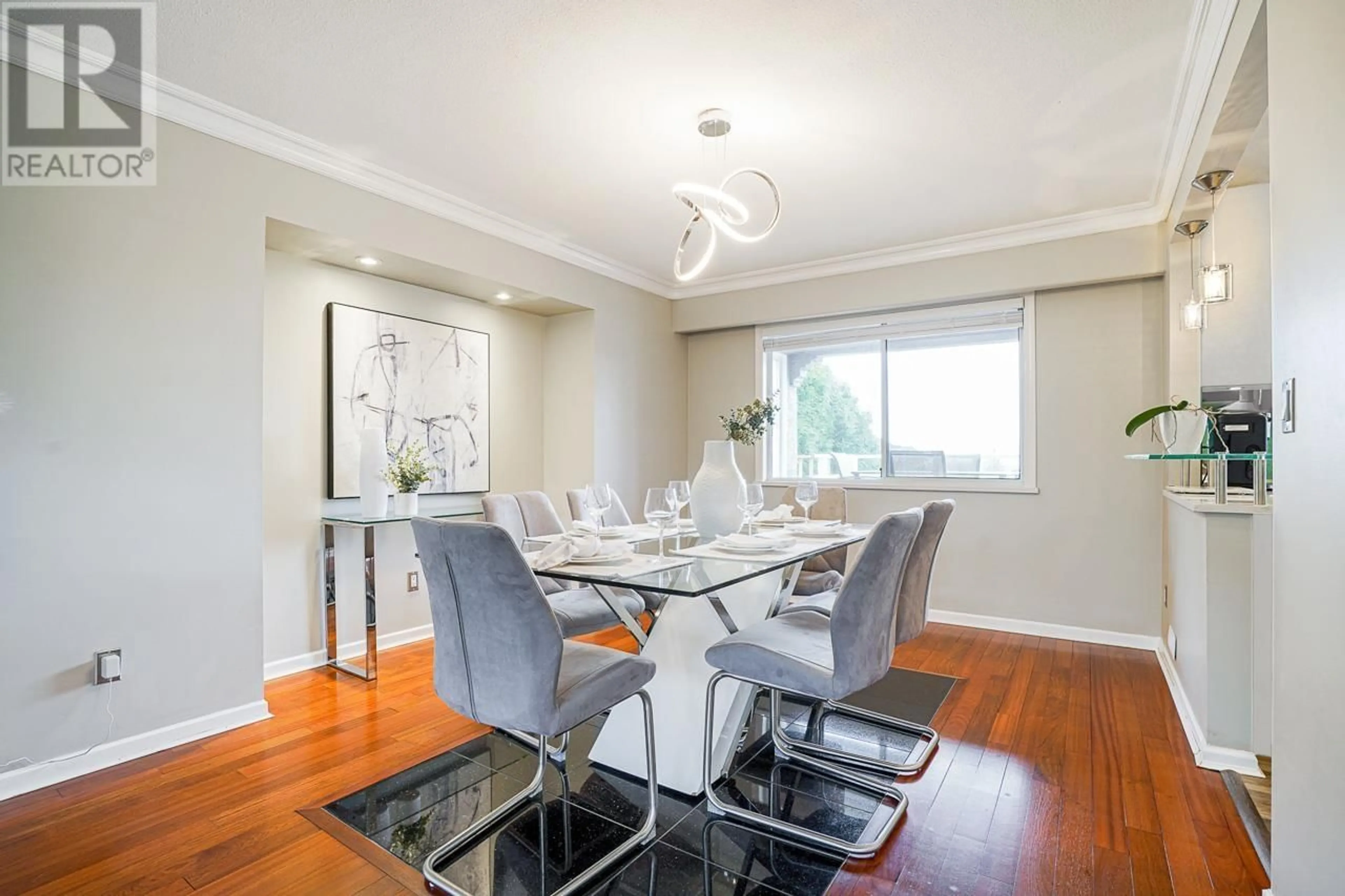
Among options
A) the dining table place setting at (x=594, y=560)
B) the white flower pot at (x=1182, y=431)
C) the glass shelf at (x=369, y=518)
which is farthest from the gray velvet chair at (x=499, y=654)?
the white flower pot at (x=1182, y=431)

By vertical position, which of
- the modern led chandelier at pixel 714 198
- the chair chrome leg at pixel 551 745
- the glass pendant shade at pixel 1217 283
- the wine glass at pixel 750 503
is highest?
the modern led chandelier at pixel 714 198

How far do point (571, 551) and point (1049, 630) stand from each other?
136 inches

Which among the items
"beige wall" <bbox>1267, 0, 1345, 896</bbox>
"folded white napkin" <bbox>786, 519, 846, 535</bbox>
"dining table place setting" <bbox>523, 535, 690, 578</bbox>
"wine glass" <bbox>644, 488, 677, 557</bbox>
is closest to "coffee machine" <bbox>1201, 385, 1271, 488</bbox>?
"beige wall" <bbox>1267, 0, 1345, 896</bbox>

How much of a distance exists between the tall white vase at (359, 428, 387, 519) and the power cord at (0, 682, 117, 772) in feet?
4.02

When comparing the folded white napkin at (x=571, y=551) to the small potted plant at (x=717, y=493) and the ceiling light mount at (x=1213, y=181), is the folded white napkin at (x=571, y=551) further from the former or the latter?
the ceiling light mount at (x=1213, y=181)

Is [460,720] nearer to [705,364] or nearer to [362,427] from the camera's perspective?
[362,427]

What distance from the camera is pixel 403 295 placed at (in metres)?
3.91

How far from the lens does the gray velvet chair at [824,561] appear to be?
3322 mm

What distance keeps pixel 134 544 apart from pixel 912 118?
350 centimetres

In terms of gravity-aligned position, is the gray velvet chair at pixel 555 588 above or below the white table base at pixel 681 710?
above

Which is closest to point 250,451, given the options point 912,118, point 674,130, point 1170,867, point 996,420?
point 674,130

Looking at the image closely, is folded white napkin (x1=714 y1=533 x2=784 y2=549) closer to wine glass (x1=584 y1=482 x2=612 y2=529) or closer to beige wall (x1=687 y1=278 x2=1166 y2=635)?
wine glass (x1=584 y1=482 x2=612 y2=529)

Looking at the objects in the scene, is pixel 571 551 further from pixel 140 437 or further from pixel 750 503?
pixel 140 437

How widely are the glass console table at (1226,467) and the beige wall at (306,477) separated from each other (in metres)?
3.65
